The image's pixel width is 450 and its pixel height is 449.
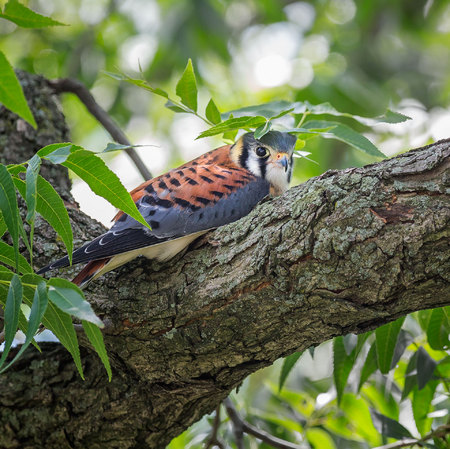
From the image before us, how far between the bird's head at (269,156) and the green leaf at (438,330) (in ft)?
4.25

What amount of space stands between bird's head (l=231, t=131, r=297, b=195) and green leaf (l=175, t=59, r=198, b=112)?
1022mm

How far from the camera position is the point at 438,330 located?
3273 millimetres

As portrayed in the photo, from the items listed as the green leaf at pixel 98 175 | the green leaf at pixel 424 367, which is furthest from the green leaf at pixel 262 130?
the green leaf at pixel 424 367

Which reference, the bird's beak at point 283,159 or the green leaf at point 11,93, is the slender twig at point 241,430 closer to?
the bird's beak at point 283,159

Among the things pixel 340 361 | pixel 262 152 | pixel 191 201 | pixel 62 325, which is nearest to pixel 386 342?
pixel 340 361

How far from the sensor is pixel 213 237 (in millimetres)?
3170

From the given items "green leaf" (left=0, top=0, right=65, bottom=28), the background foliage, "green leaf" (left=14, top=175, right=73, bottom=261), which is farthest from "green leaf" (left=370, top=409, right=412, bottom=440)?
"green leaf" (left=0, top=0, right=65, bottom=28)

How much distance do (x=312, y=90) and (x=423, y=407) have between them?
12.9 ft

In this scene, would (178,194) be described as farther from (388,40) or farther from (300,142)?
(388,40)

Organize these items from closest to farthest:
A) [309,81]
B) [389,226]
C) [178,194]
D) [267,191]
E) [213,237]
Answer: [389,226], [213,237], [178,194], [267,191], [309,81]

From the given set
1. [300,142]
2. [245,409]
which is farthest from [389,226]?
[245,409]

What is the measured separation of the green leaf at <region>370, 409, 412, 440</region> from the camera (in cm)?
369

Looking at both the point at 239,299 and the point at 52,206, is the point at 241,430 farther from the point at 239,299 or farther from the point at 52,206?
the point at 52,206

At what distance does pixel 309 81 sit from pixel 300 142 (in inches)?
140
